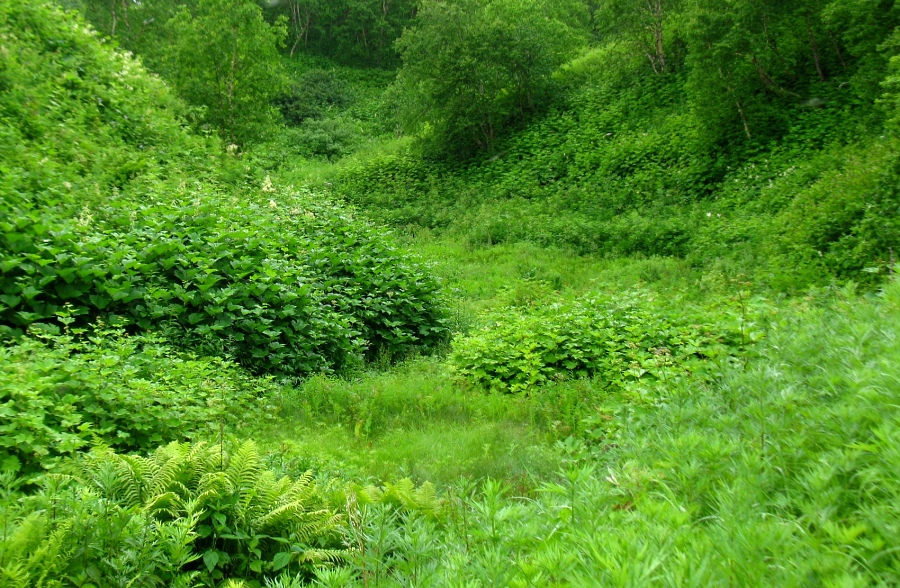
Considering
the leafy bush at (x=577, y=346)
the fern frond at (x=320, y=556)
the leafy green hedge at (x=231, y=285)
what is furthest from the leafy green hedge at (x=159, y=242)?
the fern frond at (x=320, y=556)

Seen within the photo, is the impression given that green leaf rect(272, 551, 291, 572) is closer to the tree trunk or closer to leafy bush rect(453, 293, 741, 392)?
leafy bush rect(453, 293, 741, 392)

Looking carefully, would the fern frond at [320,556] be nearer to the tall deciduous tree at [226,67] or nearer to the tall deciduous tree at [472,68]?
the tall deciduous tree at [226,67]

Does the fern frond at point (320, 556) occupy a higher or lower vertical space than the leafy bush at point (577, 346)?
higher

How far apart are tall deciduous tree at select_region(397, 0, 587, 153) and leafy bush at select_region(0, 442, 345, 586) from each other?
2166 centimetres

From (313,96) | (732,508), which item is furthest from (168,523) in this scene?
(313,96)

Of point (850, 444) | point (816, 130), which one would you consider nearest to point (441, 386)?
point (850, 444)

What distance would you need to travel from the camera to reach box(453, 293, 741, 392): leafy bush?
21.1ft

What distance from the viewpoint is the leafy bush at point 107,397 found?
12.1 ft

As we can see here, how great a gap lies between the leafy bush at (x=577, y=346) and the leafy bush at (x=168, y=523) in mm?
3690

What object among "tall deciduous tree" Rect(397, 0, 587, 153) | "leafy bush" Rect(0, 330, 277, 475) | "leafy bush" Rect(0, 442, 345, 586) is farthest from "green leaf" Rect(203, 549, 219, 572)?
"tall deciduous tree" Rect(397, 0, 587, 153)

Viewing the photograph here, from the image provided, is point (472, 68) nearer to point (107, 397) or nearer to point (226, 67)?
point (226, 67)

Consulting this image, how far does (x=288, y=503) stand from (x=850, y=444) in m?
2.60

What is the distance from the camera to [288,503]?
3117 millimetres

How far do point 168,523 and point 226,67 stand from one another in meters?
18.8
